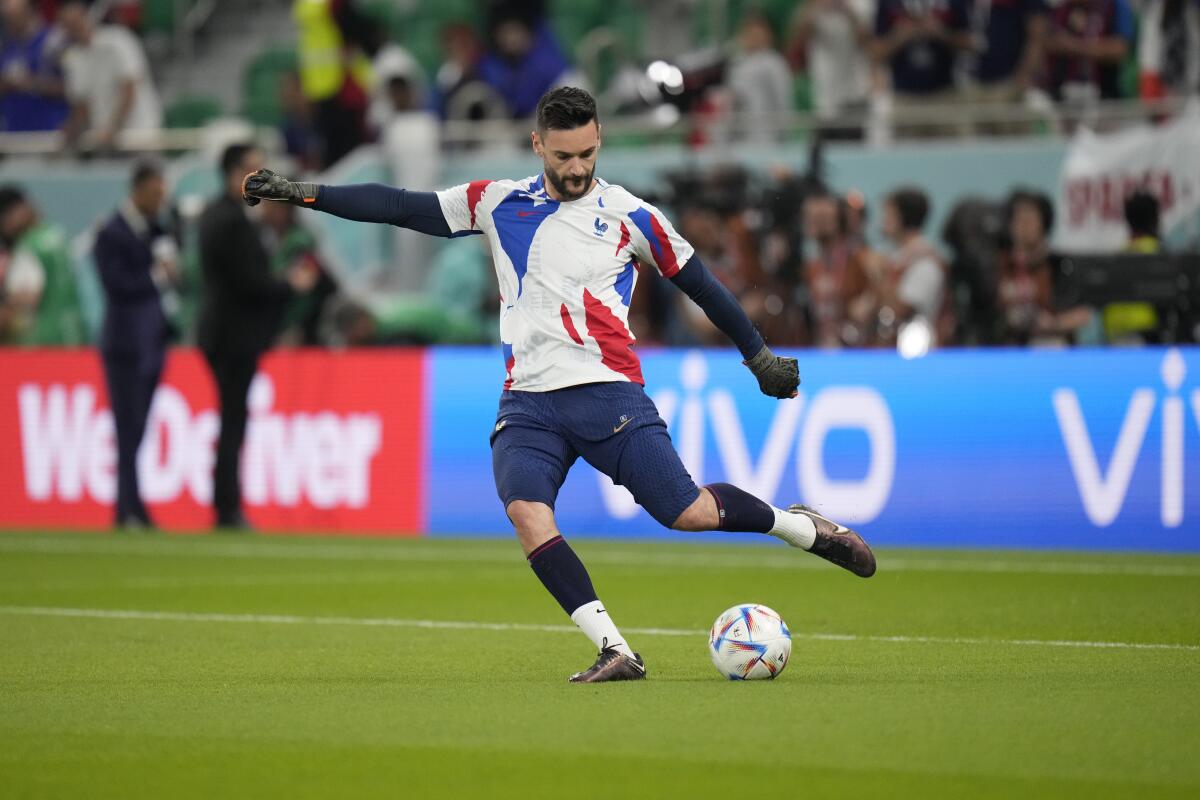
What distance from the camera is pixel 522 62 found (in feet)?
67.1

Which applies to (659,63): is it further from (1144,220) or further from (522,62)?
(522,62)

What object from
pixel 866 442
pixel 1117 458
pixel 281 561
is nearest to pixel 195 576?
pixel 281 561

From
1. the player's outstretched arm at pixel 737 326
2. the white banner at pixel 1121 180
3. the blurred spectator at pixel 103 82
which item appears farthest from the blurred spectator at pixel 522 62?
the player's outstretched arm at pixel 737 326

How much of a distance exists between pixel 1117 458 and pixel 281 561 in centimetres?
563

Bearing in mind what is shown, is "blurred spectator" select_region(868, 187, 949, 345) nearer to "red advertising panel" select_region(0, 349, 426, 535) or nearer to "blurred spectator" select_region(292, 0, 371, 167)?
"red advertising panel" select_region(0, 349, 426, 535)

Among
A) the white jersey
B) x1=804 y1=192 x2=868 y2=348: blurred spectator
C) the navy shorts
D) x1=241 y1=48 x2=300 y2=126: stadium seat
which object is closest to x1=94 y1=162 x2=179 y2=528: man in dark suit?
x1=804 y1=192 x2=868 y2=348: blurred spectator

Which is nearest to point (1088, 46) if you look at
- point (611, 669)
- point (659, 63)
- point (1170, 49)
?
point (1170, 49)

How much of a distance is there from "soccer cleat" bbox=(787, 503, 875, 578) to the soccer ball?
597mm

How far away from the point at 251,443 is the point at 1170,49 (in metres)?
8.06

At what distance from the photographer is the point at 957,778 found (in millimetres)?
5590

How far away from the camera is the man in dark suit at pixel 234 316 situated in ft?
54.8

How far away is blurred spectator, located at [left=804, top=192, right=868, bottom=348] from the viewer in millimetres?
16234

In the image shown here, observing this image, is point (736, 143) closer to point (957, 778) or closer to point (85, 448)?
point (85, 448)

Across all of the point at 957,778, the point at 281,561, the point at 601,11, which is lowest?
the point at 281,561
